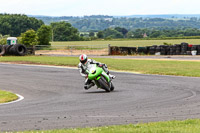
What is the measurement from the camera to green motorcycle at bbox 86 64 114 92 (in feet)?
53.6

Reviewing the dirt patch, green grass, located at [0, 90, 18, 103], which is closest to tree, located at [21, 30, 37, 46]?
the dirt patch

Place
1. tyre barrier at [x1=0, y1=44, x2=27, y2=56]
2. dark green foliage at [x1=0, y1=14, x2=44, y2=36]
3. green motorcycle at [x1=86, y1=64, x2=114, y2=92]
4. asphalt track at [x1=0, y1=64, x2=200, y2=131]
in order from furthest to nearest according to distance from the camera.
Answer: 1. dark green foliage at [x1=0, y1=14, x2=44, y2=36]
2. tyre barrier at [x1=0, y1=44, x2=27, y2=56]
3. green motorcycle at [x1=86, y1=64, x2=114, y2=92]
4. asphalt track at [x1=0, y1=64, x2=200, y2=131]

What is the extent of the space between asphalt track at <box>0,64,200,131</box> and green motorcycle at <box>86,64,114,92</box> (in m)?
0.52

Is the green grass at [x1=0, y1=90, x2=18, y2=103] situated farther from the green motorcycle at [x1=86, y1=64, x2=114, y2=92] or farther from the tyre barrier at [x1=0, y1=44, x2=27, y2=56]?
the tyre barrier at [x1=0, y1=44, x2=27, y2=56]

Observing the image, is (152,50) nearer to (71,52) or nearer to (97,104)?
(71,52)

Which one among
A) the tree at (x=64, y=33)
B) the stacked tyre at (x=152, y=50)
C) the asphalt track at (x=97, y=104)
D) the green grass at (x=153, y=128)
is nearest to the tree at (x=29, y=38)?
the stacked tyre at (x=152, y=50)

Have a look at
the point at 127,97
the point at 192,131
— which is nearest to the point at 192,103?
the point at 127,97

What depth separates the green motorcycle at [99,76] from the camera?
1633 centimetres

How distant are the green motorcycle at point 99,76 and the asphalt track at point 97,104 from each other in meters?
0.52

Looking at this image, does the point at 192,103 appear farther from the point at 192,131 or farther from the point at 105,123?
the point at 192,131

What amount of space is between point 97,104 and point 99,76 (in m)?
3.49

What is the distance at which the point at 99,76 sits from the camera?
1641 centimetres

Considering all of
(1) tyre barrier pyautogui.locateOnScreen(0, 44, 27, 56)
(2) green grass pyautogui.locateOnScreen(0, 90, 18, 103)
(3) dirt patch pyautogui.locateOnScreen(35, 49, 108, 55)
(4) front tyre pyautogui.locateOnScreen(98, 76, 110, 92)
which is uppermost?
(4) front tyre pyautogui.locateOnScreen(98, 76, 110, 92)

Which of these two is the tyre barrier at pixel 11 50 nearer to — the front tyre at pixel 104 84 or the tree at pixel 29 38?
the tree at pixel 29 38
